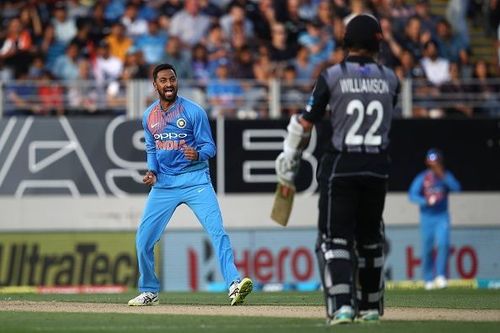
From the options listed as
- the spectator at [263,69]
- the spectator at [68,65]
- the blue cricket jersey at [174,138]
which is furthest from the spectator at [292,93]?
the blue cricket jersey at [174,138]

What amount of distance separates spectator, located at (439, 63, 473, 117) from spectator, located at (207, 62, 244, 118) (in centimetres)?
389

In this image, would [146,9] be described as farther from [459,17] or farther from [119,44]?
[459,17]

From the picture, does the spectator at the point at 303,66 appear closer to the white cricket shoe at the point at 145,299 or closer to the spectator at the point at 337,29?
the spectator at the point at 337,29

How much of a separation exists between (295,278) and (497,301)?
393 inches

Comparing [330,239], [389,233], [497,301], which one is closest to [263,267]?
[389,233]

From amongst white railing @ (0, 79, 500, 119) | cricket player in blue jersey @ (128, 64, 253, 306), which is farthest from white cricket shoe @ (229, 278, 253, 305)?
white railing @ (0, 79, 500, 119)

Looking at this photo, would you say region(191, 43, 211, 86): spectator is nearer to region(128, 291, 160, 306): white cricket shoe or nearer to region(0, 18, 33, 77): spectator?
region(0, 18, 33, 77): spectator

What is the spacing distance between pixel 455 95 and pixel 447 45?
4.66 ft

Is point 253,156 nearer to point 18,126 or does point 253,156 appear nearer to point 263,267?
point 263,267

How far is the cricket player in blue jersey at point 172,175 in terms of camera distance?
13664 mm

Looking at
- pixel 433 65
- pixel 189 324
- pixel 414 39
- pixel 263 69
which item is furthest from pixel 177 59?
pixel 189 324

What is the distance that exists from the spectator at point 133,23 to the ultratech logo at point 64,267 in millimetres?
4133

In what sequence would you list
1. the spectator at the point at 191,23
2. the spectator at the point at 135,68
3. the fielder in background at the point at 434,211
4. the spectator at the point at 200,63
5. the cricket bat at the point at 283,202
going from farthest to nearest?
the spectator at the point at 191,23 < the spectator at the point at 200,63 < the spectator at the point at 135,68 < the fielder in background at the point at 434,211 < the cricket bat at the point at 283,202

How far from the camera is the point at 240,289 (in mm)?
13430
